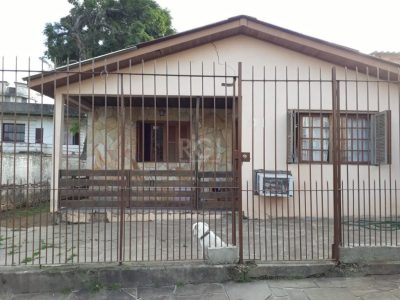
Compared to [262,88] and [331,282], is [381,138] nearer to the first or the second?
[262,88]

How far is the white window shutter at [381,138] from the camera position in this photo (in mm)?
8039

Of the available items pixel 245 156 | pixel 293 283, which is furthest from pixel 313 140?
pixel 293 283

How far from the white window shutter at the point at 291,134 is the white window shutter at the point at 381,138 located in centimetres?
184

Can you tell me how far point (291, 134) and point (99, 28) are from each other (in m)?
15.4

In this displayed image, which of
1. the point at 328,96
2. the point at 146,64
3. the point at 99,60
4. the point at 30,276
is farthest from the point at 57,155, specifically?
the point at 328,96

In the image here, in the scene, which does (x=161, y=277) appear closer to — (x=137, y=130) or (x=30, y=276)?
(x=30, y=276)

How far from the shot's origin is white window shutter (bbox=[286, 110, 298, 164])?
8.38m

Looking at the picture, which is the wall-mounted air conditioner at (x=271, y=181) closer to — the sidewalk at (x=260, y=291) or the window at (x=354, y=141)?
the window at (x=354, y=141)

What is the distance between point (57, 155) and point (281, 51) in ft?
19.6

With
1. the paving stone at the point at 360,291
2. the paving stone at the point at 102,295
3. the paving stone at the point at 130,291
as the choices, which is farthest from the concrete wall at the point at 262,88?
the paving stone at the point at 102,295

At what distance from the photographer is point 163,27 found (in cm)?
2084

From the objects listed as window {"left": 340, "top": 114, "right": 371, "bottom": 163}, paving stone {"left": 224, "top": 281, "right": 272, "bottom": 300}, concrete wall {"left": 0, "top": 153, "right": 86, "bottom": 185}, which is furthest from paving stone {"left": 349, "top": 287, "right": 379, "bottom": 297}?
concrete wall {"left": 0, "top": 153, "right": 86, "bottom": 185}

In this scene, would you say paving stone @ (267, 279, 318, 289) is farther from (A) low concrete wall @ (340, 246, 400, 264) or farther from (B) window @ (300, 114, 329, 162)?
(B) window @ (300, 114, 329, 162)

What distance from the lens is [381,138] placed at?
27.1 feet
